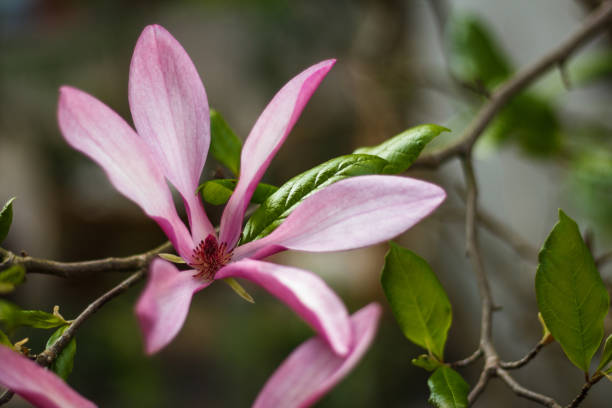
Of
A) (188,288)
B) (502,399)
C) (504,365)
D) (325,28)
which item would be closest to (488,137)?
(504,365)

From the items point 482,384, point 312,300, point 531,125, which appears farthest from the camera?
point 531,125

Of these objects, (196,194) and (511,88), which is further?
(511,88)

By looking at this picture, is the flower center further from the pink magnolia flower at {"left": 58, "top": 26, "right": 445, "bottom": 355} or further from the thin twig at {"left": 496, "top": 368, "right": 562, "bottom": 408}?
the thin twig at {"left": 496, "top": 368, "right": 562, "bottom": 408}

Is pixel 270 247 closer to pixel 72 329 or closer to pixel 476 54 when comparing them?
pixel 72 329

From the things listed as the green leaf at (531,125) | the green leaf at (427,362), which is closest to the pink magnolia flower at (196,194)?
the green leaf at (427,362)

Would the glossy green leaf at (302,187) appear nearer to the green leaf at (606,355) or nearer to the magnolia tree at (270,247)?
the magnolia tree at (270,247)

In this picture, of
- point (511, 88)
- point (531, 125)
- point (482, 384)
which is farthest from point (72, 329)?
point (531, 125)

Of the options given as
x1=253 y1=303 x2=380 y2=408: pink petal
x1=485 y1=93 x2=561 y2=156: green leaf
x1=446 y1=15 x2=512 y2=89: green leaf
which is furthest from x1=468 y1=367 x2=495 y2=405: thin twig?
x1=446 y1=15 x2=512 y2=89: green leaf
